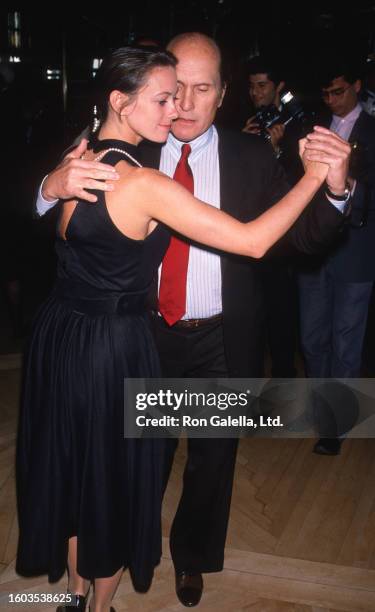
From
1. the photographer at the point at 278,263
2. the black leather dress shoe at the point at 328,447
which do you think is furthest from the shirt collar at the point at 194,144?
→ the black leather dress shoe at the point at 328,447

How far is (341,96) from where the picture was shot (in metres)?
2.84

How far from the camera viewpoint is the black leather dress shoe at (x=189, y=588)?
2.03m

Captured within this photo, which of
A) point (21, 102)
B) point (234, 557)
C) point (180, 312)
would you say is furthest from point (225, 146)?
point (21, 102)

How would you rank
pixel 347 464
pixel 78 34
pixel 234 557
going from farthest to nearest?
1. pixel 78 34
2. pixel 347 464
3. pixel 234 557

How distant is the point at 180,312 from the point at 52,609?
1118 mm

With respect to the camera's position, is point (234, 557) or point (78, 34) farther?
point (78, 34)

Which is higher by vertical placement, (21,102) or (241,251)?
(21,102)

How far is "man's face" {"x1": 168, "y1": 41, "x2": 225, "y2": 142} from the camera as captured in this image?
1901 mm

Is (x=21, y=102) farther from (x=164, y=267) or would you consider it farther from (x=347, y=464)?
(x=347, y=464)

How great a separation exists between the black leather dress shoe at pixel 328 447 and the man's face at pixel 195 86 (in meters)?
1.80

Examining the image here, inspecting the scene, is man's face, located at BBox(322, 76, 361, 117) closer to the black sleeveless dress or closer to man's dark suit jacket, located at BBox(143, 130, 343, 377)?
man's dark suit jacket, located at BBox(143, 130, 343, 377)

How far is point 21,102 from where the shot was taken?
4.28 m

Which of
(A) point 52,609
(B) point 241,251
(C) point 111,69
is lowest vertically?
(A) point 52,609

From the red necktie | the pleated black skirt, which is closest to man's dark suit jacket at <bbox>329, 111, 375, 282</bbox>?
the red necktie
